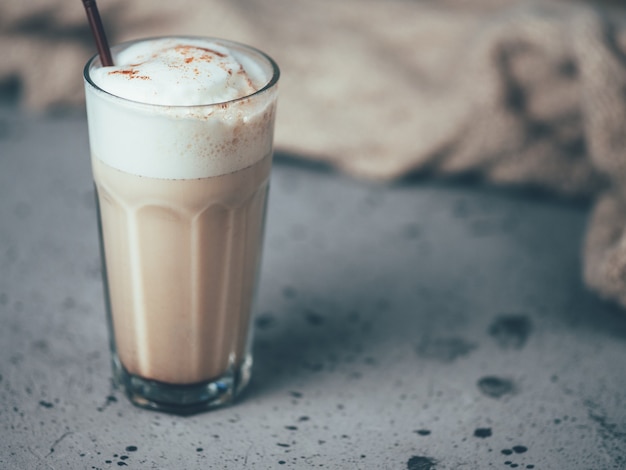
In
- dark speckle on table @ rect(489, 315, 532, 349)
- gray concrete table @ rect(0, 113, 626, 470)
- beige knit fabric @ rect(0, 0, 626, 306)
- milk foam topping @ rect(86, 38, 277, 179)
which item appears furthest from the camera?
beige knit fabric @ rect(0, 0, 626, 306)

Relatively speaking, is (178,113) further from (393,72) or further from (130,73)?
(393,72)

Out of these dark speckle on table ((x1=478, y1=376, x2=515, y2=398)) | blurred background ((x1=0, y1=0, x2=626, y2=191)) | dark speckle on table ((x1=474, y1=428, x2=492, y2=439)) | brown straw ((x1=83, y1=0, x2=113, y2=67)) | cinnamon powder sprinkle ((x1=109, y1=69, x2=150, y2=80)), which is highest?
brown straw ((x1=83, y1=0, x2=113, y2=67))

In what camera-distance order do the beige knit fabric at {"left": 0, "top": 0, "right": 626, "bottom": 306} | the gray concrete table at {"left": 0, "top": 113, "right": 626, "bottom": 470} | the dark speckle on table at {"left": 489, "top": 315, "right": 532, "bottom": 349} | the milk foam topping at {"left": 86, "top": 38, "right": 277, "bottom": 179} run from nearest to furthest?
the milk foam topping at {"left": 86, "top": 38, "right": 277, "bottom": 179}, the gray concrete table at {"left": 0, "top": 113, "right": 626, "bottom": 470}, the dark speckle on table at {"left": 489, "top": 315, "right": 532, "bottom": 349}, the beige knit fabric at {"left": 0, "top": 0, "right": 626, "bottom": 306}

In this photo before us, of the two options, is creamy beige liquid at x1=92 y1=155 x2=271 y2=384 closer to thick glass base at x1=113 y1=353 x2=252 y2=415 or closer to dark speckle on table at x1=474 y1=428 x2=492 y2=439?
thick glass base at x1=113 y1=353 x2=252 y2=415

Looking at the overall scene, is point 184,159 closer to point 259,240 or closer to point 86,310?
point 259,240

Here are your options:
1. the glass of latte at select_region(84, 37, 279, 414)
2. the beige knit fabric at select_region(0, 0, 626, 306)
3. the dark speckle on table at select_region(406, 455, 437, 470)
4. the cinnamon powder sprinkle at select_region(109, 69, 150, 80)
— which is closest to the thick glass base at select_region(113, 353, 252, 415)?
the glass of latte at select_region(84, 37, 279, 414)

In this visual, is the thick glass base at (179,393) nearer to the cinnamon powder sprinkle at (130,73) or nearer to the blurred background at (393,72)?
the cinnamon powder sprinkle at (130,73)

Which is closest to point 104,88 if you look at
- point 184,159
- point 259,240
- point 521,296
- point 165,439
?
point 184,159
